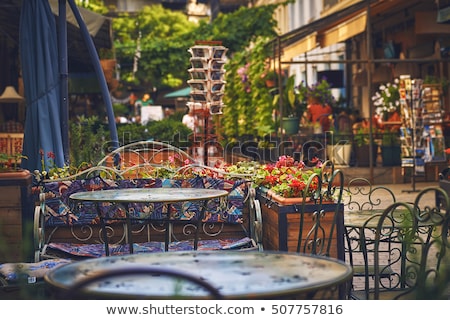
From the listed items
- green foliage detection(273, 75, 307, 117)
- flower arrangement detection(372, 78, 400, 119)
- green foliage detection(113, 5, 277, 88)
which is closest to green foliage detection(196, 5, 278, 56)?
green foliage detection(113, 5, 277, 88)

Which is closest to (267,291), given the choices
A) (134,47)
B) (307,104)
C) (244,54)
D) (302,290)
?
(302,290)

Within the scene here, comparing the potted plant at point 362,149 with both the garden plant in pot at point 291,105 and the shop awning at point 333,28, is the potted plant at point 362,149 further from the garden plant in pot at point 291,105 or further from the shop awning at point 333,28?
the shop awning at point 333,28

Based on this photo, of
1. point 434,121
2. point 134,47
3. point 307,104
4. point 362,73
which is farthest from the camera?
point 134,47

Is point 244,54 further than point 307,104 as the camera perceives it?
Yes

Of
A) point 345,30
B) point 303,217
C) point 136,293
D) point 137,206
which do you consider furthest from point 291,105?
point 136,293

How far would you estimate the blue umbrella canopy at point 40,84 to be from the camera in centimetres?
1002

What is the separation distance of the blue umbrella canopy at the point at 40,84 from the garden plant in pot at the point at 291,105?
32.6 feet

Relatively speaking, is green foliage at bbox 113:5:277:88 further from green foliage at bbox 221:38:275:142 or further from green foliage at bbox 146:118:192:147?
green foliage at bbox 146:118:192:147

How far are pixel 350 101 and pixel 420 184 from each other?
430 inches

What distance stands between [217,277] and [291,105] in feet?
57.9

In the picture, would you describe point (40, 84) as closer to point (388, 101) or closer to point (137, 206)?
point (137, 206)

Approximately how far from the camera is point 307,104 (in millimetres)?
22266

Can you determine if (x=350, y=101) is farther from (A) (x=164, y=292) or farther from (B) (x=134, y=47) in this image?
(A) (x=164, y=292)

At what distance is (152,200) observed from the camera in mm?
6227
